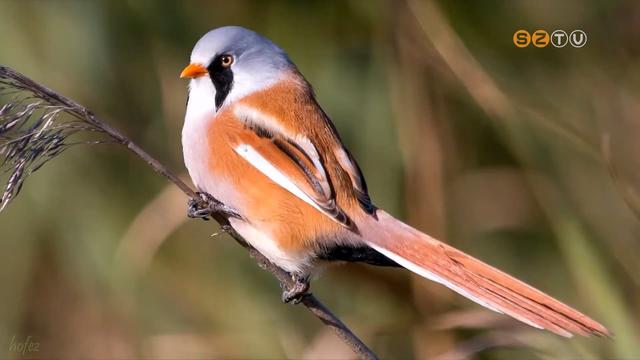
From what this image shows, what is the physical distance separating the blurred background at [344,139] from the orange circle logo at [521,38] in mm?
30

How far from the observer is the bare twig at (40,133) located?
1891mm

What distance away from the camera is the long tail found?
2.08 meters

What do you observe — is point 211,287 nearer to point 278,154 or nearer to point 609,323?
point 278,154

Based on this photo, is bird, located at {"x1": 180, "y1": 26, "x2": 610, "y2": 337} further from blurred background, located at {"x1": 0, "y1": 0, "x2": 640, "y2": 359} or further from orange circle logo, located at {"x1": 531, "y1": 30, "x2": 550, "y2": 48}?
orange circle logo, located at {"x1": 531, "y1": 30, "x2": 550, "y2": 48}

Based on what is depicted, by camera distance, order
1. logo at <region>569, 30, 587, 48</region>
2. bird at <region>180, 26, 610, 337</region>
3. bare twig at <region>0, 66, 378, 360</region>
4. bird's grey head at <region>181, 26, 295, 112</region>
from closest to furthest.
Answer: bare twig at <region>0, 66, 378, 360</region>
bird at <region>180, 26, 610, 337</region>
bird's grey head at <region>181, 26, 295, 112</region>
logo at <region>569, 30, 587, 48</region>

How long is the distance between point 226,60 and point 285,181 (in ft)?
1.55

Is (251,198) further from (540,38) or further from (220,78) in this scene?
(540,38)

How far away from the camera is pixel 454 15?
3709 mm

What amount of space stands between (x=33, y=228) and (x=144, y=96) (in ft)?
2.28

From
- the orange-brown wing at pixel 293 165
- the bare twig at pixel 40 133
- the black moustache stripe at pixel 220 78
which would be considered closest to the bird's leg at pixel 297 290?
the orange-brown wing at pixel 293 165

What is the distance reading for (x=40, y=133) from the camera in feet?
6.56

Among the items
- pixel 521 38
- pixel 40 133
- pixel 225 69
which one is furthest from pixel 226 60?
pixel 521 38

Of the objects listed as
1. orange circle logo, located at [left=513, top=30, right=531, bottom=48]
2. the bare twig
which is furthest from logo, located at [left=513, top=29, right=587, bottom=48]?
the bare twig

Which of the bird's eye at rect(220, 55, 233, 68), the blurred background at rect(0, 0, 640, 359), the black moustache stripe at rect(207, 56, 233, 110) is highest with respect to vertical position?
the bird's eye at rect(220, 55, 233, 68)
